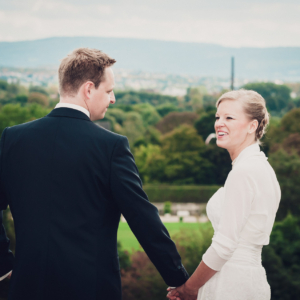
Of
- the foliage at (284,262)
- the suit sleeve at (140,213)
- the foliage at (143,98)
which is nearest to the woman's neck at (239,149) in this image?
the suit sleeve at (140,213)

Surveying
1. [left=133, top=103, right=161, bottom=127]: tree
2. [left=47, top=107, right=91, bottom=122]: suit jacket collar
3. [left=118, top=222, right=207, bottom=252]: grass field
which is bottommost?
[left=118, top=222, right=207, bottom=252]: grass field

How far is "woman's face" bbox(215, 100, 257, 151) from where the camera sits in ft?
10.0

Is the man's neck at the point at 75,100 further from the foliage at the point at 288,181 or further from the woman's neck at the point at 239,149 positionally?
the foliage at the point at 288,181

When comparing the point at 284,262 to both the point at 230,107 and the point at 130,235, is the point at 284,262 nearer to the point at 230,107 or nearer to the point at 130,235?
the point at 130,235

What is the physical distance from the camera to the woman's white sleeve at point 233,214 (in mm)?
2775

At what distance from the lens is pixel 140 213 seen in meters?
2.67

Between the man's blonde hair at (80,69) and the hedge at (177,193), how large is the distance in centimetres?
4993

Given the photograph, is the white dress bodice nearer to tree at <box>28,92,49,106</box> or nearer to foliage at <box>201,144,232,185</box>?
foliage at <box>201,144,232,185</box>

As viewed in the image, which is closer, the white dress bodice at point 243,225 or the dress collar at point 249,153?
the white dress bodice at point 243,225

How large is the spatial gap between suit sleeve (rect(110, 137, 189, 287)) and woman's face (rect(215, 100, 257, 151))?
0.79 meters

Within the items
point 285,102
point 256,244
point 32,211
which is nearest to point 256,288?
point 256,244

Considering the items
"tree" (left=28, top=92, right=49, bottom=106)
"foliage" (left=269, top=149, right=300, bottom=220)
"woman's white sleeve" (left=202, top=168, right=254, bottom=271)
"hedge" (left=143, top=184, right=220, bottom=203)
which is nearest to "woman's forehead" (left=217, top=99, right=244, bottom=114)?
"woman's white sleeve" (left=202, top=168, right=254, bottom=271)

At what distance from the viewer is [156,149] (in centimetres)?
5800

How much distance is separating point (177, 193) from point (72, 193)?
50935 millimetres
